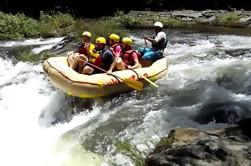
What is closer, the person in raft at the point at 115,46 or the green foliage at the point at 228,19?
the person in raft at the point at 115,46

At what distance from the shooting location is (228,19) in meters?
17.4

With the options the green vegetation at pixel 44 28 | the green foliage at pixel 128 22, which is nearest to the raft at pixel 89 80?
the green vegetation at pixel 44 28

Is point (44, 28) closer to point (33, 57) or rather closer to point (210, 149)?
point (33, 57)

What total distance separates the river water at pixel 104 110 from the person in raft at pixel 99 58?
2.05 feet

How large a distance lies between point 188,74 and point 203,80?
598 millimetres

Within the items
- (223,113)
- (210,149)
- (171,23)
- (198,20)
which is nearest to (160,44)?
(223,113)

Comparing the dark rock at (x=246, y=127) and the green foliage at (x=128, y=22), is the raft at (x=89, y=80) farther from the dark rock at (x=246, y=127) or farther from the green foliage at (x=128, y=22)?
the green foliage at (x=128, y=22)

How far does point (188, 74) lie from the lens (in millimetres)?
9320

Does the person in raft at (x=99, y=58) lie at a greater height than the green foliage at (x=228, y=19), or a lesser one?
greater

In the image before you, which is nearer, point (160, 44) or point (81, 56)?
point (81, 56)

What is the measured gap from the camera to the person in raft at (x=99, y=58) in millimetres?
8438

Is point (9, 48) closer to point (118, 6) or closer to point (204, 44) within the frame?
point (204, 44)

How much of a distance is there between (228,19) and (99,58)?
10.0 metres

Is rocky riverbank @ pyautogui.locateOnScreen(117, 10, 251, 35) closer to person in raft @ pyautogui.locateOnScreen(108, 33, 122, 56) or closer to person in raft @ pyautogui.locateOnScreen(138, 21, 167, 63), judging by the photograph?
person in raft @ pyautogui.locateOnScreen(138, 21, 167, 63)
